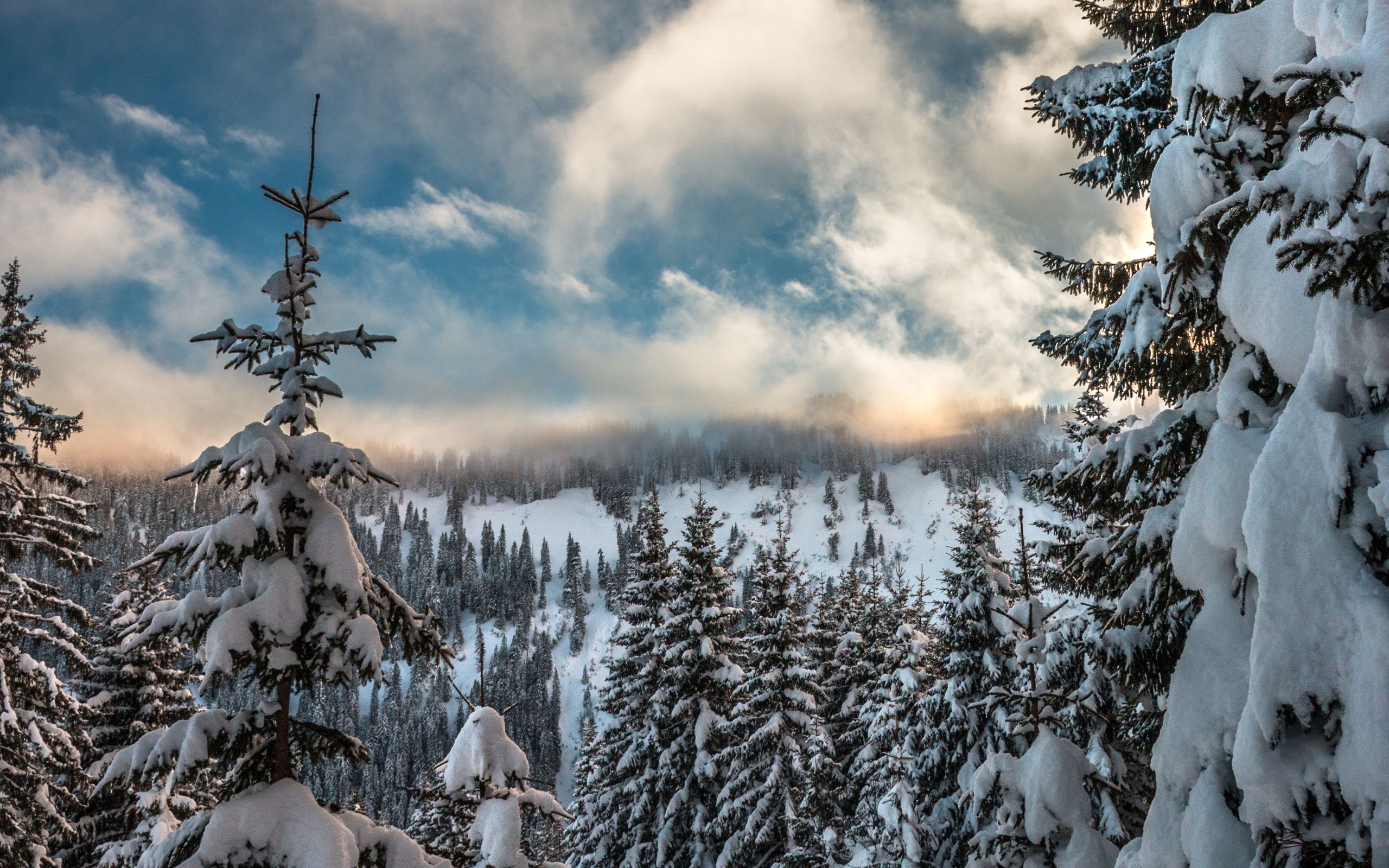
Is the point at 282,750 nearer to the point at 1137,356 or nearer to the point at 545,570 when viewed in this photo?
the point at 1137,356

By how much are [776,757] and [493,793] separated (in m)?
11.5

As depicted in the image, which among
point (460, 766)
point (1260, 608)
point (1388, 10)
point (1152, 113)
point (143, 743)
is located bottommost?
point (460, 766)

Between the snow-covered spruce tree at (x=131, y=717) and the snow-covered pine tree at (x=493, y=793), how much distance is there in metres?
11.2

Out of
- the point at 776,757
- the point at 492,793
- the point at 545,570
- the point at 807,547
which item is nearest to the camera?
the point at 492,793

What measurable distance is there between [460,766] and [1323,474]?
8181 mm

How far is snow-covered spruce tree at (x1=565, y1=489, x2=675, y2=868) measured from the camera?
A: 17953 mm

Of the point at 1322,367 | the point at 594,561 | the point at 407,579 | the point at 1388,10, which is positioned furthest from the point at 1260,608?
the point at 594,561

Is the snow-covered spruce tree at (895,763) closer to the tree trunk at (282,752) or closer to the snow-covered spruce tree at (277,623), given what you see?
the snow-covered spruce tree at (277,623)

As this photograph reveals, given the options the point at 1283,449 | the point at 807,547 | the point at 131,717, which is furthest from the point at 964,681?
Answer: the point at 807,547

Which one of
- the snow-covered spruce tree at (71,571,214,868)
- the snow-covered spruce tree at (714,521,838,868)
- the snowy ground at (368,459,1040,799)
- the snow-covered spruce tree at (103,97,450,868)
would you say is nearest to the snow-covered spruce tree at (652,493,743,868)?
the snow-covered spruce tree at (714,521,838,868)

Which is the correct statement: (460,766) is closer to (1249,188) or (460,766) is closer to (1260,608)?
(1260,608)

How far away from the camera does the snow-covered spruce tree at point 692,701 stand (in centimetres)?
1742

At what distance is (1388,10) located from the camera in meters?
3.90

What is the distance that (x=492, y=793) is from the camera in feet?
24.9
